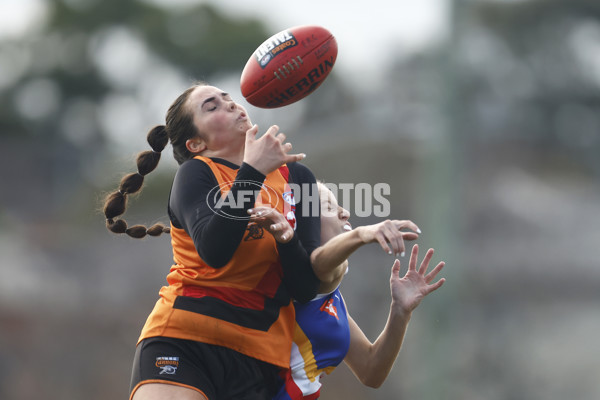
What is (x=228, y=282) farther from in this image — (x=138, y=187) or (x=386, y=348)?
(x=386, y=348)

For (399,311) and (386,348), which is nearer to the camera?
(399,311)

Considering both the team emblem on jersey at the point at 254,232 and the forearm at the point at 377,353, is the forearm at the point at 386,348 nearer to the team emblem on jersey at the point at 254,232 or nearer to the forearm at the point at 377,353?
the forearm at the point at 377,353

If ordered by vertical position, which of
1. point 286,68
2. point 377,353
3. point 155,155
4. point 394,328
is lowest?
point 377,353

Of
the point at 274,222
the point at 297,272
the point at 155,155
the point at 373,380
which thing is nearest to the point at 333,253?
the point at 297,272

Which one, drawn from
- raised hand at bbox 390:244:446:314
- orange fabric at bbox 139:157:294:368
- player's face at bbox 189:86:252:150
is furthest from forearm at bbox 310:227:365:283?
player's face at bbox 189:86:252:150

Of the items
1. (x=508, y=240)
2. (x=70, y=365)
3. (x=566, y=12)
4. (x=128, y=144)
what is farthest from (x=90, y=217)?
(x=566, y=12)

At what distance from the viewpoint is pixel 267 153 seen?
3.27m

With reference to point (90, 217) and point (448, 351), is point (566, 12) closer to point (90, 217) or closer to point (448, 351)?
point (90, 217)

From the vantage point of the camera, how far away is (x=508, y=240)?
12.6 meters

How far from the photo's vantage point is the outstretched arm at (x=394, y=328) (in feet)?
12.6

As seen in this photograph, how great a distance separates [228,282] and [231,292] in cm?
4

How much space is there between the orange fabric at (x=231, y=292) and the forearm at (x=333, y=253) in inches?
7.5

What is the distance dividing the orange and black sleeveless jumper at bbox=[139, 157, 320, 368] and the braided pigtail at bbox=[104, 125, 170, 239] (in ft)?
1.62

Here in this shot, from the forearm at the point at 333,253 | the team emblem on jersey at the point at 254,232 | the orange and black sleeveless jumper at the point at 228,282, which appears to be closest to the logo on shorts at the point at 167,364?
the orange and black sleeveless jumper at the point at 228,282
